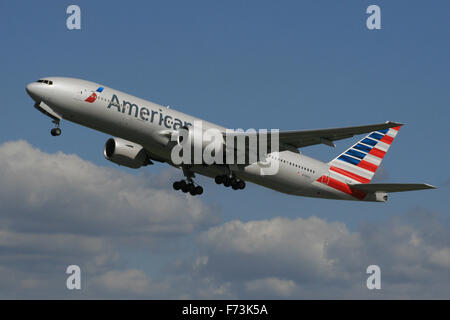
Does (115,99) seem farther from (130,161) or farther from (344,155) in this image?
(344,155)

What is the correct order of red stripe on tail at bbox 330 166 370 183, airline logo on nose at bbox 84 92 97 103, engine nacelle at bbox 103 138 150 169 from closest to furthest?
airline logo on nose at bbox 84 92 97 103, engine nacelle at bbox 103 138 150 169, red stripe on tail at bbox 330 166 370 183

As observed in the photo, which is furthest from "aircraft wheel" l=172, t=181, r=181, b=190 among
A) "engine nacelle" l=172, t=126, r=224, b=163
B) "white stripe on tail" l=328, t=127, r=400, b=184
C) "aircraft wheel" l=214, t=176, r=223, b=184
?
"white stripe on tail" l=328, t=127, r=400, b=184

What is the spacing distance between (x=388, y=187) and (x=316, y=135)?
971 cm

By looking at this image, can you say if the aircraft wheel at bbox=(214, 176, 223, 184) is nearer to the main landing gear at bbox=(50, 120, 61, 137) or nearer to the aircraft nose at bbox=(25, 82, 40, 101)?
the main landing gear at bbox=(50, 120, 61, 137)

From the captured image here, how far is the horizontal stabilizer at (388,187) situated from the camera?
4211cm

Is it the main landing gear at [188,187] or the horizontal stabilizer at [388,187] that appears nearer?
the horizontal stabilizer at [388,187]

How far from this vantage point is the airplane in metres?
38.4

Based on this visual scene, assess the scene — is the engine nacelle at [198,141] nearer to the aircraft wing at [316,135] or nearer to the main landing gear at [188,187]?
the aircraft wing at [316,135]

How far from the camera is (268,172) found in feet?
141

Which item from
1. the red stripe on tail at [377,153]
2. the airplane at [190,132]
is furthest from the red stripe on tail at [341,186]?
the red stripe on tail at [377,153]

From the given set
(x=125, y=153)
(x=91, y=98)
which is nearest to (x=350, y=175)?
(x=125, y=153)
